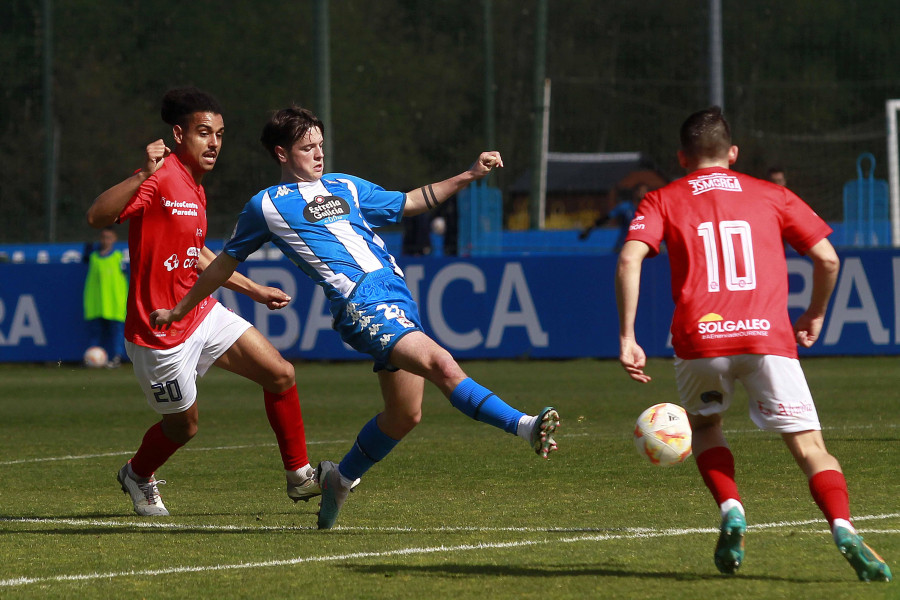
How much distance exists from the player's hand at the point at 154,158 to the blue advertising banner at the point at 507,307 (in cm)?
1163

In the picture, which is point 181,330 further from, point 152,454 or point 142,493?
point 142,493

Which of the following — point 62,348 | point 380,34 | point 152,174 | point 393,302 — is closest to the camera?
point 393,302

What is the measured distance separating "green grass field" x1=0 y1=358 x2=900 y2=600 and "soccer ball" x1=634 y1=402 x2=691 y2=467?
32 cm

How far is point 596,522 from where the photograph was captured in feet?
22.4

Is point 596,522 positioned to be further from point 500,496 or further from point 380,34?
point 380,34

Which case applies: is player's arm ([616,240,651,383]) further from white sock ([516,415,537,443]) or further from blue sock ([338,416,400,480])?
blue sock ([338,416,400,480])

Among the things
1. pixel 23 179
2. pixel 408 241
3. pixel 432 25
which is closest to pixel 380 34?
pixel 432 25

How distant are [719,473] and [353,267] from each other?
75.3 inches

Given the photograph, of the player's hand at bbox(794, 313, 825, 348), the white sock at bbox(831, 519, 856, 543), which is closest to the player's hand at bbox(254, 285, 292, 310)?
the player's hand at bbox(794, 313, 825, 348)

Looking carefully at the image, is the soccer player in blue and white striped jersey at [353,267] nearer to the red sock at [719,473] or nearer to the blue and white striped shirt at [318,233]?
the blue and white striped shirt at [318,233]

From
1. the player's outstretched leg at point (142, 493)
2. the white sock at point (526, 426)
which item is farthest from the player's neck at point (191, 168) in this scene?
the white sock at point (526, 426)

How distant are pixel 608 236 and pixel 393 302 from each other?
2476cm

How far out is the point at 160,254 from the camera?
7.53 meters

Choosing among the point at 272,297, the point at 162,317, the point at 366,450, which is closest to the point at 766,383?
the point at 366,450
